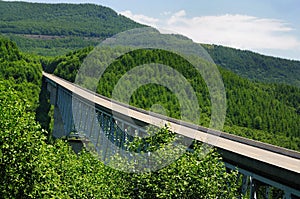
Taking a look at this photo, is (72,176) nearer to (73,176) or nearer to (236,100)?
(73,176)

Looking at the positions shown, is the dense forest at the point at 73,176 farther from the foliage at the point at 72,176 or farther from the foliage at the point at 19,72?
the foliage at the point at 19,72

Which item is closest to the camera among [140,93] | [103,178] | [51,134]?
[103,178]

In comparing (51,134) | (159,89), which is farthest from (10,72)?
(159,89)

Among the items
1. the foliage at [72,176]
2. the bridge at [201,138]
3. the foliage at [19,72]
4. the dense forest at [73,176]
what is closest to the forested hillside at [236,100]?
the foliage at [19,72]

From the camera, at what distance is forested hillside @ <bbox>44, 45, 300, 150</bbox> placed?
84188mm

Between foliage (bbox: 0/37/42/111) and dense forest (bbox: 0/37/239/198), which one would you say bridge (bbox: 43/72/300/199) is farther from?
foliage (bbox: 0/37/42/111)

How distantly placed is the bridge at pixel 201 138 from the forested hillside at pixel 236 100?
17.9m

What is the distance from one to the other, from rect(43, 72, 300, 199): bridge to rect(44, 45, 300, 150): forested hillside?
17.9 meters

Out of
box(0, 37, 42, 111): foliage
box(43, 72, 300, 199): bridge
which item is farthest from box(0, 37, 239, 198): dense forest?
box(0, 37, 42, 111): foliage

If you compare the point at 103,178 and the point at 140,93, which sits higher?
the point at 103,178

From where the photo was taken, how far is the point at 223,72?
113438 mm

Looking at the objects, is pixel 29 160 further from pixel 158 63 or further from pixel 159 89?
pixel 158 63

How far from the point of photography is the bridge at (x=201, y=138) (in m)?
16.4

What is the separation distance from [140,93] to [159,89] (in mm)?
4863
